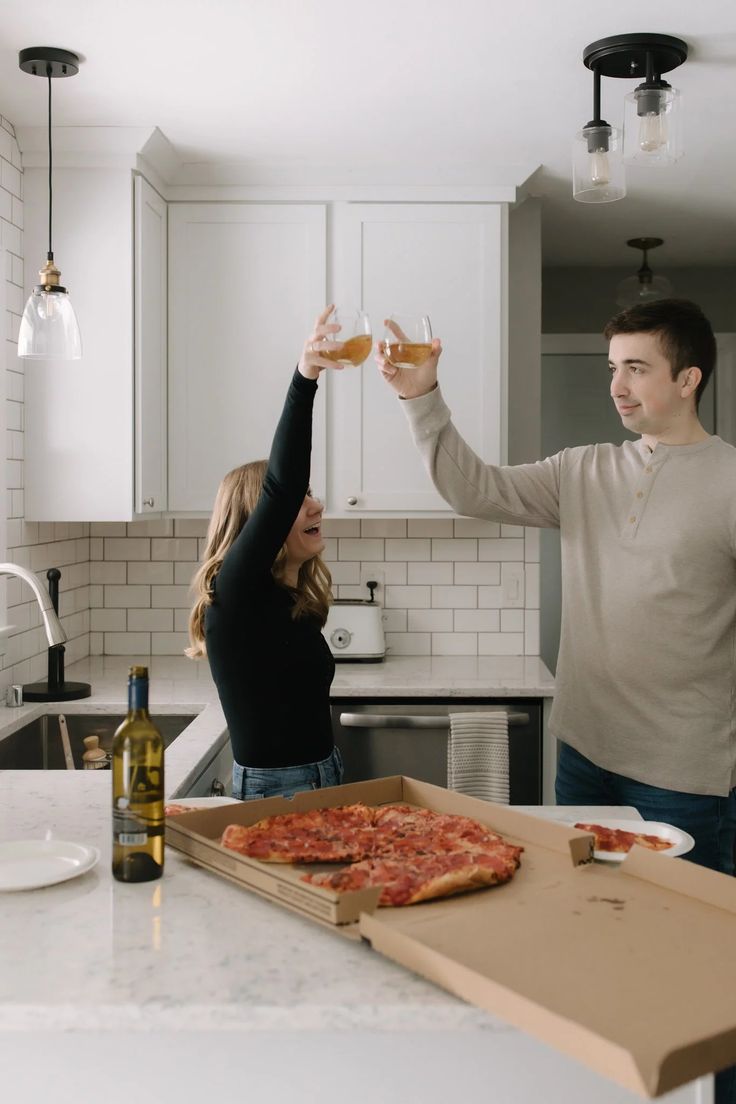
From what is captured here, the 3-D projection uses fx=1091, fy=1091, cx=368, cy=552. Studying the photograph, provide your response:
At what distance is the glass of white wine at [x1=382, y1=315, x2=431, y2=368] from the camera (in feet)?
5.77

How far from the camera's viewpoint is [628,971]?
1075 millimetres

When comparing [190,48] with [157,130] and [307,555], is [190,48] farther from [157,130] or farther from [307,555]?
[307,555]

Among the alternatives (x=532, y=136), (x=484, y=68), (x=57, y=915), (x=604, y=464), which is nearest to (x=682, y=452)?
(x=604, y=464)

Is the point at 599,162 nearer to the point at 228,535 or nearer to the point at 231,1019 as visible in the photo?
the point at 228,535

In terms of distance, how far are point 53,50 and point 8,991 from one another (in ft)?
7.28

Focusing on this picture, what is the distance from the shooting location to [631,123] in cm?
235

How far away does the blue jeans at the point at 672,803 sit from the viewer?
7.44ft

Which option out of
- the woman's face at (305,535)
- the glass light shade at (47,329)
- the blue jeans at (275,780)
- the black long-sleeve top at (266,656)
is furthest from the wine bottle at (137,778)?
the glass light shade at (47,329)

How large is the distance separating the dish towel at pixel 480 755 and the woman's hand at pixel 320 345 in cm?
164

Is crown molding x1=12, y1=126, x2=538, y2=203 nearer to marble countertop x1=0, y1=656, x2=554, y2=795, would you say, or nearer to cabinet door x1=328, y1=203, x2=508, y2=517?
cabinet door x1=328, y1=203, x2=508, y2=517

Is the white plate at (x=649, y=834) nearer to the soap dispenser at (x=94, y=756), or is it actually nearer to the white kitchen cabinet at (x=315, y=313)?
the soap dispenser at (x=94, y=756)

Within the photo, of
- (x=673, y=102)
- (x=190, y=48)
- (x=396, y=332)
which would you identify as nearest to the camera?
(x=396, y=332)

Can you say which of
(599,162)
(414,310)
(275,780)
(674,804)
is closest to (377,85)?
(599,162)

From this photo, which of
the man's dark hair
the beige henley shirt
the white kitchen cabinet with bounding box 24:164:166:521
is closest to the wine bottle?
the beige henley shirt
